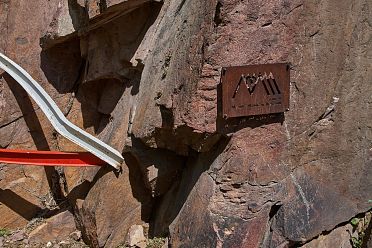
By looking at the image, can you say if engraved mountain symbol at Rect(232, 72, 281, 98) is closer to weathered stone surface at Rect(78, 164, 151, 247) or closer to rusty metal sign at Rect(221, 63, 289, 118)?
rusty metal sign at Rect(221, 63, 289, 118)

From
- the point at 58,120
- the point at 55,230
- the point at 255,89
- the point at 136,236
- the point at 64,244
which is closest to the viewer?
the point at 255,89

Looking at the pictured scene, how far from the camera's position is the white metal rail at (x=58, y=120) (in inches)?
218

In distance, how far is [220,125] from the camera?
452 cm

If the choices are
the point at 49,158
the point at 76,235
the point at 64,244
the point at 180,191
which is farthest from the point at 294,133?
the point at 64,244

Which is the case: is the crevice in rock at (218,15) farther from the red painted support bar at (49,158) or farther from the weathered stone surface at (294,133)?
the red painted support bar at (49,158)

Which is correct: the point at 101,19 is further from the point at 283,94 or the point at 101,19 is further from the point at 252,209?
the point at 252,209

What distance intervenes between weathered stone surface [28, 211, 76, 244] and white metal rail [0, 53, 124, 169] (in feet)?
3.47

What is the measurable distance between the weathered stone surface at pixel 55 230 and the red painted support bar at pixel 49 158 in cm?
77

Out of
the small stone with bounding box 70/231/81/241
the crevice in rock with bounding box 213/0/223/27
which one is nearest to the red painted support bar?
the small stone with bounding box 70/231/81/241

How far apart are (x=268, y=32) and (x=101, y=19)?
214cm

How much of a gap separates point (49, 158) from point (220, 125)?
2222 mm

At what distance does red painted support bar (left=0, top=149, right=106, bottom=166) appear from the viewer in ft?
18.7

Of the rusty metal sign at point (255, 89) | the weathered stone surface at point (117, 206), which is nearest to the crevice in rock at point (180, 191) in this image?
the weathered stone surface at point (117, 206)

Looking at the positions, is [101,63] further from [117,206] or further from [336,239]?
[336,239]
